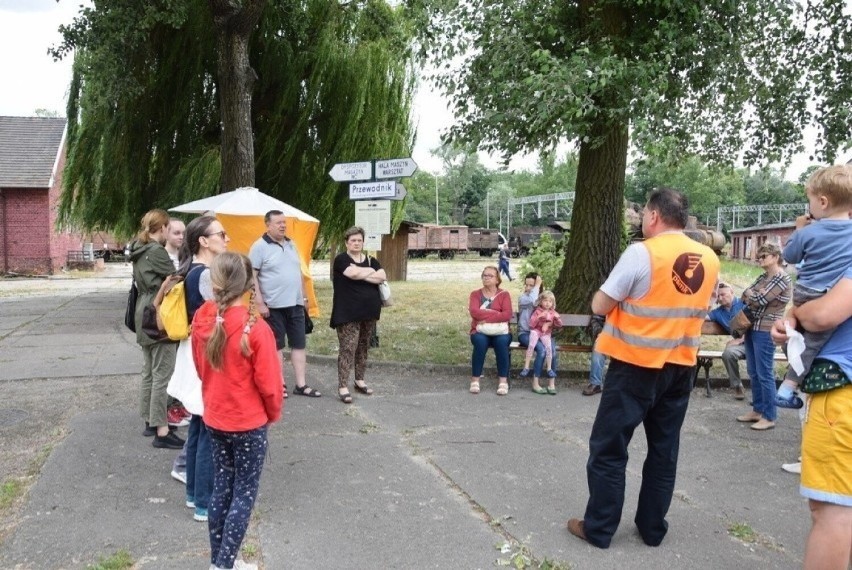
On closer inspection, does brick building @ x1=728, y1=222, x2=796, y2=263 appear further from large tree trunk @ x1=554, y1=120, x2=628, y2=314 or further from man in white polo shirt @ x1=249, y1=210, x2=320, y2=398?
man in white polo shirt @ x1=249, y1=210, x2=320, y2=398

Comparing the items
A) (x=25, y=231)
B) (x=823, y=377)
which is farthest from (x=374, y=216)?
(x=25, y=231)

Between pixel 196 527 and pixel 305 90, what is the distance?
510 inches

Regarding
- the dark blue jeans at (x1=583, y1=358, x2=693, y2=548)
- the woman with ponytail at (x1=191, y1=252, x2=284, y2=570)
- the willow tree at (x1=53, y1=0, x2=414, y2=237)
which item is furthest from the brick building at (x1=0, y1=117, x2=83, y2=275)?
the dark blue jeans at (x1=583, y1=358, x2=693, y2=548)

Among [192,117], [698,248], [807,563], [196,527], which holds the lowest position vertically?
[196,527]

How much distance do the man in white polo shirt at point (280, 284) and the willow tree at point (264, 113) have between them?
26.0ft

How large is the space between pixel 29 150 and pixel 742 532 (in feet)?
121

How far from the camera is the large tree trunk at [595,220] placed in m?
9.70

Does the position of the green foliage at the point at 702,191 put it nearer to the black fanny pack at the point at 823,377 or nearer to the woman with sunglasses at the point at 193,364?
the woman with sunglasses at the point at 193,364

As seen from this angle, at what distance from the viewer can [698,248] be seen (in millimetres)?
3564

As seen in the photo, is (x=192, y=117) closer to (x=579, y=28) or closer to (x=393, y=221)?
(x=393, y=221)

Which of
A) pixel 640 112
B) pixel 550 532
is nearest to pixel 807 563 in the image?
pixel 550 532

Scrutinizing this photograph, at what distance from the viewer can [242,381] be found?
126 inches

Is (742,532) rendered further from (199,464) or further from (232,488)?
(199,464)

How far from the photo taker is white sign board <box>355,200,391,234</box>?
9312mm
